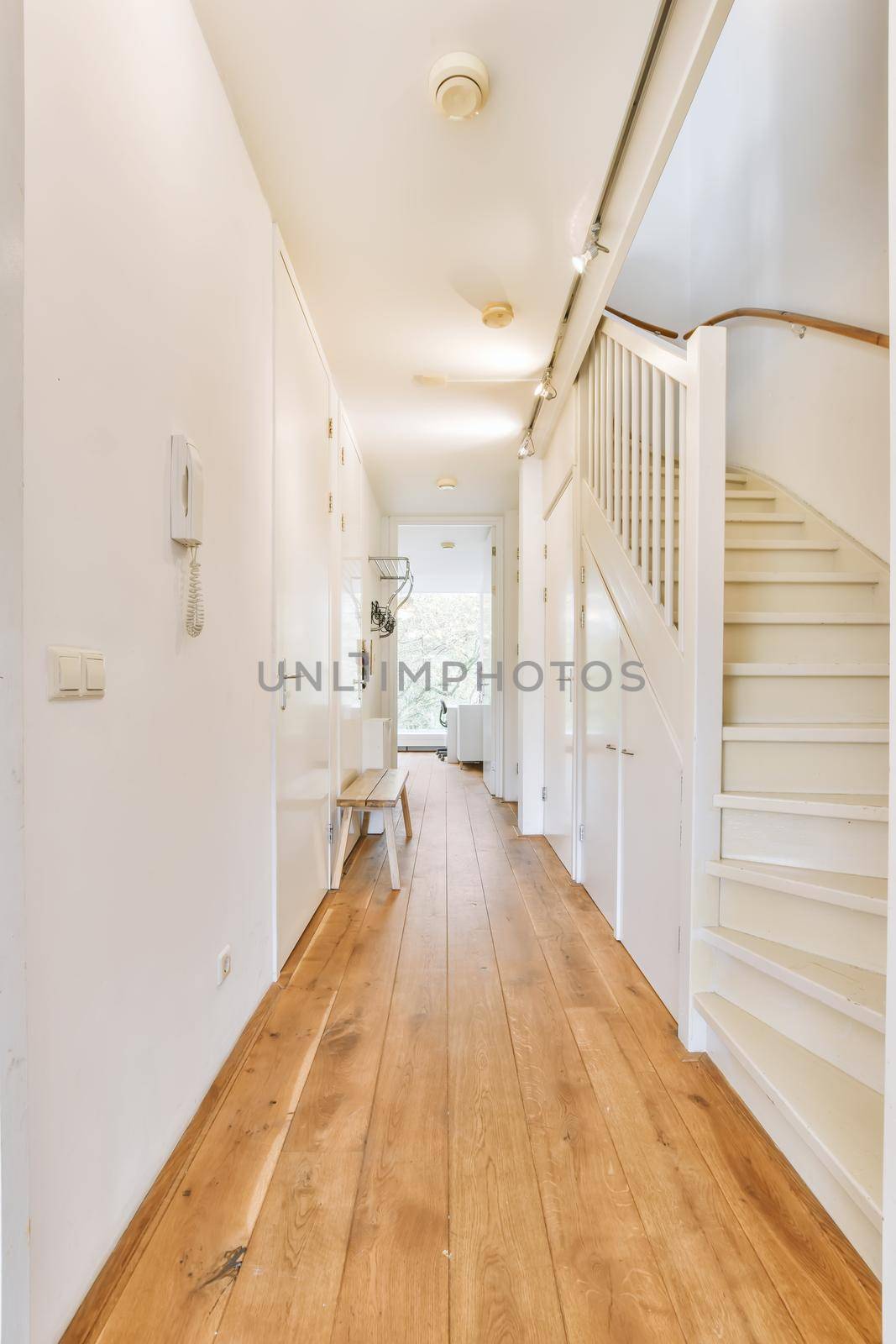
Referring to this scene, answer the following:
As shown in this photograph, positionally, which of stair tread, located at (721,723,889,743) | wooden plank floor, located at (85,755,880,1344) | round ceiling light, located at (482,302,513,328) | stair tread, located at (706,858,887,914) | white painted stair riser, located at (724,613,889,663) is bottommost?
wooden plank floor, located at (85,755,880,1344)

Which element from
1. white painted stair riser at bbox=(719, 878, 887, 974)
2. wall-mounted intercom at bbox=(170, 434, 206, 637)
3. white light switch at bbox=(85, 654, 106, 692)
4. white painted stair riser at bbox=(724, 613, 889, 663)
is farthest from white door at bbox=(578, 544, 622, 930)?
white light switch at bbox=(85, 654, 106, 692)

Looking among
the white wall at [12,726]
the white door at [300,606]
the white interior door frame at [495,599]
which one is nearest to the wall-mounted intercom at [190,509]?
the white wall at [12,726]

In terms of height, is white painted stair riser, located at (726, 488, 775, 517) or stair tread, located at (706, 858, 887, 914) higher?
white painted stair riser, located at (726, 488, 775, 517)

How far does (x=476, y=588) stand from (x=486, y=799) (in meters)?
5.08

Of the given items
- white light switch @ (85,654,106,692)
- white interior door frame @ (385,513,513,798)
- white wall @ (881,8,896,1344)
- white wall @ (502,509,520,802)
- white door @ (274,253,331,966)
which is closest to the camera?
white wall @ (881,8,896,1344)

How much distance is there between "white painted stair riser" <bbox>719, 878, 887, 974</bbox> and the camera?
1.50m

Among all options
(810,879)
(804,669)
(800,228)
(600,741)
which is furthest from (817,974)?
(800,228)

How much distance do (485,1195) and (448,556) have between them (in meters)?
7.56

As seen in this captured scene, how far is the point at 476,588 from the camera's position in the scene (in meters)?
10.3

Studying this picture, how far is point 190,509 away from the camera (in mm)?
1438

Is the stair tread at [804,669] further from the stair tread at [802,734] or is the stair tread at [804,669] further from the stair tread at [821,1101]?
the stair tread at [821,1101]

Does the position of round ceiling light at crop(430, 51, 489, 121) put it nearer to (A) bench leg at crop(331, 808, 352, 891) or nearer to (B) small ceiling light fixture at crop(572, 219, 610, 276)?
(B) small ceiling light fixture at crop(572, 219, 610, 276)

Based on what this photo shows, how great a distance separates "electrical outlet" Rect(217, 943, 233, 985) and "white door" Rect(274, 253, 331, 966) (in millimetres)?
476

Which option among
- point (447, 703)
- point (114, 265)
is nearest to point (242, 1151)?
point (114, 265)
